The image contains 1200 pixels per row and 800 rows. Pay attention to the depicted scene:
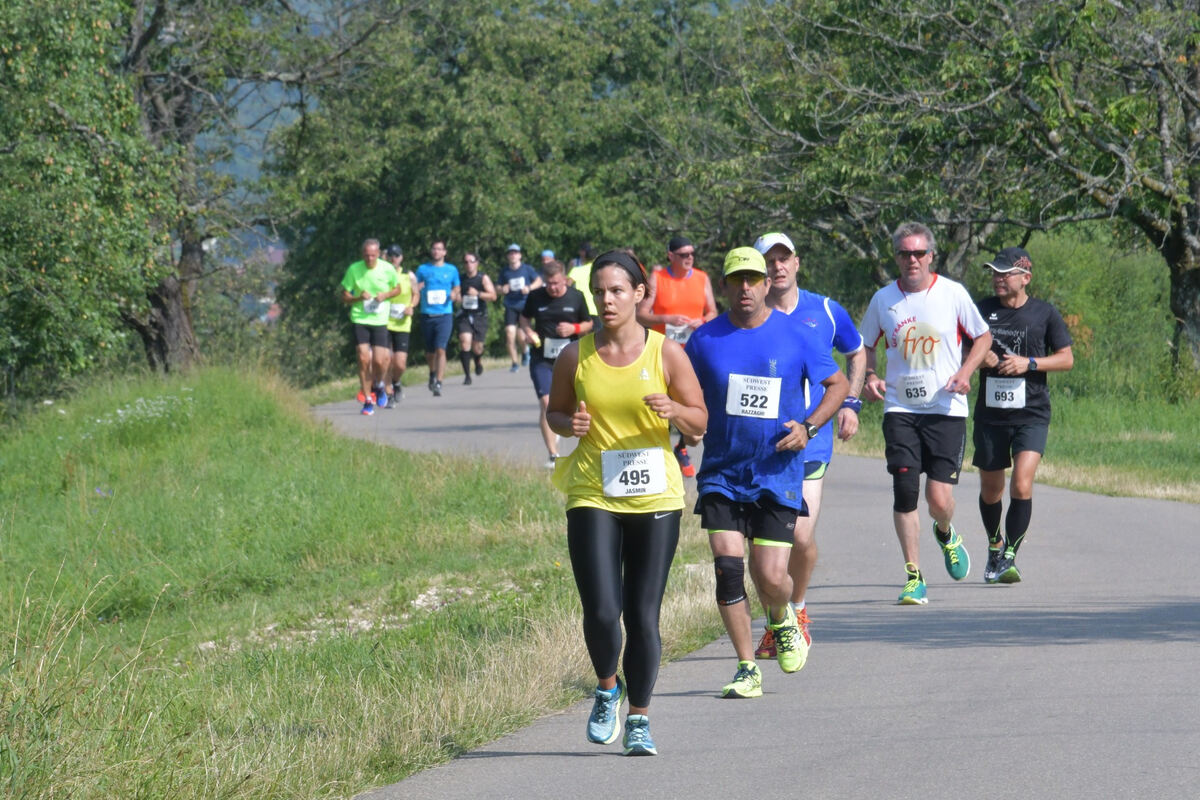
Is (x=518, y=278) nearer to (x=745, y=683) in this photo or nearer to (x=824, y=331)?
(x=824, y=331)

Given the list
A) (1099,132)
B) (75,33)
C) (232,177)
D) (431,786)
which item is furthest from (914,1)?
(431,786)

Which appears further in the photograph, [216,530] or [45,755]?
[216,530]

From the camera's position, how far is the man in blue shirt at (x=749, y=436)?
7250 millimetres

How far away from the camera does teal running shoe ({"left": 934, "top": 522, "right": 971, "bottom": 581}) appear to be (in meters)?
10.4

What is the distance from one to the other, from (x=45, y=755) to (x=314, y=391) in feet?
80.3

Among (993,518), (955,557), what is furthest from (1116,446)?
(955,557)

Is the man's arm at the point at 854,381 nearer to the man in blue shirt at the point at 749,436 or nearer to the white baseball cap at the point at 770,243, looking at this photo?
the white baseball cap at the point at 770,243

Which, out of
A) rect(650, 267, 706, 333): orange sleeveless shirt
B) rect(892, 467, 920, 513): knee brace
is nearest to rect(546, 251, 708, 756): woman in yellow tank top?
rect(892, 467, 920, 513): knee brace

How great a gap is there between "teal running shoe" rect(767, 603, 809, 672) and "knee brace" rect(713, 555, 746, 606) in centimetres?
47

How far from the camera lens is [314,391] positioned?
1165 inches

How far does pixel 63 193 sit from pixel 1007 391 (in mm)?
15326

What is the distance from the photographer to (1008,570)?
10.5 meters

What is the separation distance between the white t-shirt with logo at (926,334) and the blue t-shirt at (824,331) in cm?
131

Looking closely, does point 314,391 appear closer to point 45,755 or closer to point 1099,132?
point 1099,132
